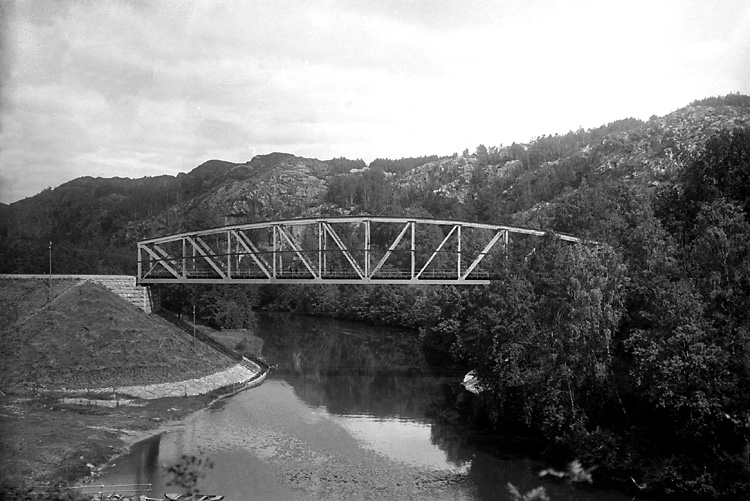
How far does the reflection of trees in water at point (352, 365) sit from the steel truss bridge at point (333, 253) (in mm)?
7260

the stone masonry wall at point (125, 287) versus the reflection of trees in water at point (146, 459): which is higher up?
the stone masonry wall at point (125, 287)

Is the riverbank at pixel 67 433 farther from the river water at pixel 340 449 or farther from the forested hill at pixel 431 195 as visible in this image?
the forested hill at pixel 431 195

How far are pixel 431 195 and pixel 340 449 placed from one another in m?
138

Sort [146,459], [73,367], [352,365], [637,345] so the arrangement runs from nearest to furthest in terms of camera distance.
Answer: [637,345] < [146,459] < [73,367] < [352,365]

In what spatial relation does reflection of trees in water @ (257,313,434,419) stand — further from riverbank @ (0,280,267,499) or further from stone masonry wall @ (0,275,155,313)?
stone masonry wall @ (0,275,155,313)

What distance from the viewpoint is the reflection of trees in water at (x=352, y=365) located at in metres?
48.0

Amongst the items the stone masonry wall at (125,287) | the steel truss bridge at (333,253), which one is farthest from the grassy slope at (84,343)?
the steel truss bridge at (333,253)

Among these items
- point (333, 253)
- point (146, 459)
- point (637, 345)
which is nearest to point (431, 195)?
point (333, 253)

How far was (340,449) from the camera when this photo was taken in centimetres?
3600

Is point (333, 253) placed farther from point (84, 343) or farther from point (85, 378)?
point (85, 378)

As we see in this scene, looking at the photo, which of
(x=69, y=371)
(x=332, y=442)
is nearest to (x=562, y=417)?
(x=332, y=442)

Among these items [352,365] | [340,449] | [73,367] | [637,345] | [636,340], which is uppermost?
[636,340]

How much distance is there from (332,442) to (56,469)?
Answer: 13.1 m

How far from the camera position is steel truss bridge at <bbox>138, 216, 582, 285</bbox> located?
55188 millimetres
